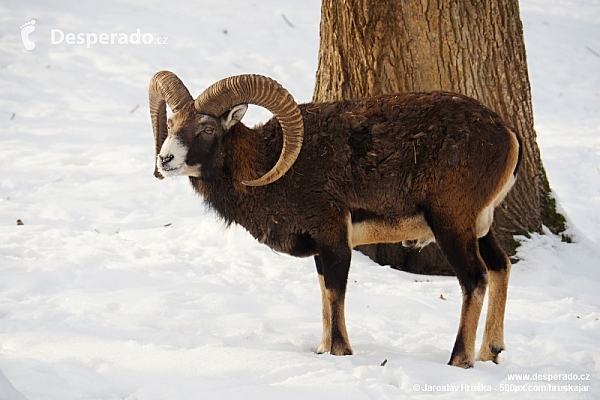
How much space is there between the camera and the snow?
5457 millimetres

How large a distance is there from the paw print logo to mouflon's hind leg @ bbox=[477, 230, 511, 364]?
1318 centimetres

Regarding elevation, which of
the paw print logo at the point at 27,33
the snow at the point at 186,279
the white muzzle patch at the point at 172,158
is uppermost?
the paw print logo at the point at 27,33

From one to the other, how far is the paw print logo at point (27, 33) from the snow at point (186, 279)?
12 centimetres

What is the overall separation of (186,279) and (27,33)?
1093 cm

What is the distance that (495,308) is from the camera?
6543 millimetres

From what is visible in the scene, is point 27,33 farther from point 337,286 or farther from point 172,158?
point 337,286

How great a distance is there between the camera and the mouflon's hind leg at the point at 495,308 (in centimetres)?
650

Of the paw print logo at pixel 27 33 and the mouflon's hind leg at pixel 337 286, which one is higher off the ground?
the paw print logo at pixel 27 33

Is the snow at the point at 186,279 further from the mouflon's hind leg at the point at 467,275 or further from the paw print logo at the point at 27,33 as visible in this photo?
the mouflon's hind leg at the point at 467,275

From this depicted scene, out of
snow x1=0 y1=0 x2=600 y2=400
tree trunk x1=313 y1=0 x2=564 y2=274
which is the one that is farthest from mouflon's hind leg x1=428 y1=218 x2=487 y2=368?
tree trunk x1=313 y1=0 x2=564 y2=274

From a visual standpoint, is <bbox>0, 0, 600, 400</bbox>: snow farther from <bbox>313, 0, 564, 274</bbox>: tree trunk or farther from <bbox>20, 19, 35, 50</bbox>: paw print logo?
<bbox>313, 0, 564, 274</bbox>: tree trunk

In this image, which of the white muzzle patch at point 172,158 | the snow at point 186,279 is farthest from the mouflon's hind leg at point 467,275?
the white muzzle patch at point 172,158

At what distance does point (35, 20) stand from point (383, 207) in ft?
45.1

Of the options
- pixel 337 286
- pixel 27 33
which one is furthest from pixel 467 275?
pixel 27 33
